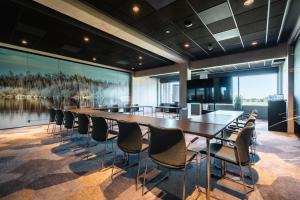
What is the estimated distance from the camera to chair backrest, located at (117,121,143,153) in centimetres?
192

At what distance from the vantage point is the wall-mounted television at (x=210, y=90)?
6.03 m

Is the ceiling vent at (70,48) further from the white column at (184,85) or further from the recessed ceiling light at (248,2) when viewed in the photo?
the recessed ceiling light at (248,2)

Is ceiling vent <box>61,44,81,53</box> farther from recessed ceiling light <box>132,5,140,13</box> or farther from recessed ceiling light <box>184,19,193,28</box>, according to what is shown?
recessed ceiling light <box>184,19,193,28</box>

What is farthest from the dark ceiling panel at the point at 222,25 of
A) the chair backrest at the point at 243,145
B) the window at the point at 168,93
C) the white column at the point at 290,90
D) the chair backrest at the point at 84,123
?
the window at the point at 168,93

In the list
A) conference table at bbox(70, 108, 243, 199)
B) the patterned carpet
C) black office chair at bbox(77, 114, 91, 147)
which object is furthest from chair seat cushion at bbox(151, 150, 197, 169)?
black office chair at bbox(77, 114, 91, 147)

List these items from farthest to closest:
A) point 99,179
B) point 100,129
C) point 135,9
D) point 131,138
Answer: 1. point 135,9
2. point 100,129
3. point 99,179
4. point 131,138

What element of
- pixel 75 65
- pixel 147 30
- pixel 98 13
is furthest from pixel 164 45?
pixel 75 65

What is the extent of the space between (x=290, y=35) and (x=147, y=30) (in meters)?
4.39

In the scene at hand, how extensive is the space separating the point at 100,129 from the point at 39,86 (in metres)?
5.33

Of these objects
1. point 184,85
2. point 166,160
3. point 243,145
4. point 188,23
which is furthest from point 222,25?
point 166,160

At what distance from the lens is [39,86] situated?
6051 mm

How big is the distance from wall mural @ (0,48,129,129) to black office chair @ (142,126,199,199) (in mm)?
6422

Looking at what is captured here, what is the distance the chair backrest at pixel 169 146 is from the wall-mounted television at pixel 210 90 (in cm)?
532

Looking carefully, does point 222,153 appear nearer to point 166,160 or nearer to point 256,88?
Answer: point 166,160
